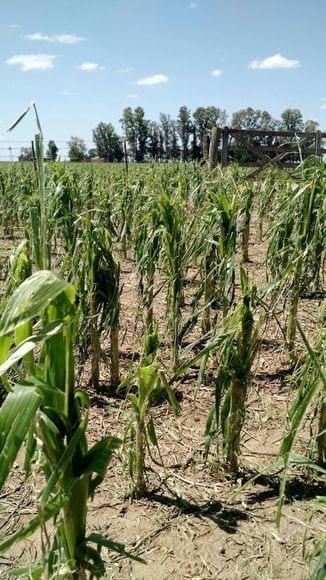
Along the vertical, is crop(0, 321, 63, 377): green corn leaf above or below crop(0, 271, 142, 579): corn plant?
above

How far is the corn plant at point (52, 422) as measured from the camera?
821 millimetres

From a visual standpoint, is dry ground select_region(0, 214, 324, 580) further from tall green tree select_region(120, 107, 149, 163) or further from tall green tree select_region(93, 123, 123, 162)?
tall green tree select_region(120, 107, 149, 163)

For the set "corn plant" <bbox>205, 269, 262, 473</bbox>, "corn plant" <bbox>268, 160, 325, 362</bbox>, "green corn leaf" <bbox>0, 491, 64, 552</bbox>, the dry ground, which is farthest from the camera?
"corn plant" <bbox>268, 160, 325, 362</bbox>

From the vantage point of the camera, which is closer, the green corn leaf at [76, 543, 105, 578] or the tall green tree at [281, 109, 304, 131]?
the green corn leaf at [76, 543, 105, 578]

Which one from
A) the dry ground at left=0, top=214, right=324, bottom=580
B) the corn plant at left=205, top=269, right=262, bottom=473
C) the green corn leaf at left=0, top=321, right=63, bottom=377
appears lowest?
the dry ground at left=0, top=214, right=324, bottom=580

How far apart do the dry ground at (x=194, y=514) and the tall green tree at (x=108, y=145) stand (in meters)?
44.2

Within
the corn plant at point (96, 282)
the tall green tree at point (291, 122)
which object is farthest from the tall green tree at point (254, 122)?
the corn plant at point (96, 282)

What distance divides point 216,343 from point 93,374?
134 cm

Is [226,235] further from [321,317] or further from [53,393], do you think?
[53,393]

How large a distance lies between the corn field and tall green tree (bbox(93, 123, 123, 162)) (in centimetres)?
4342

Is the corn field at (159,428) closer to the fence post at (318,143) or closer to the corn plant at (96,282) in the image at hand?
the corn plant at (96,282)

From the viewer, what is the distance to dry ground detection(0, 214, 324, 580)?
162 cm

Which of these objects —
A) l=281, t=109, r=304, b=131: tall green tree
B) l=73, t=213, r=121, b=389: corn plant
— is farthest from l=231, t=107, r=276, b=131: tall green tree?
l=73, t=213, r=121, b=389: corn plant

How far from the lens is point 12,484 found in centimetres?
204
